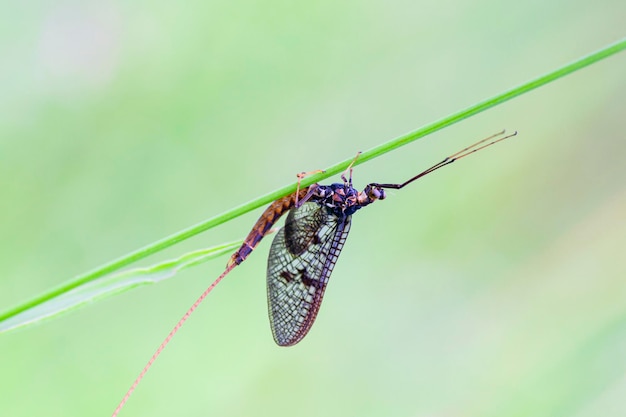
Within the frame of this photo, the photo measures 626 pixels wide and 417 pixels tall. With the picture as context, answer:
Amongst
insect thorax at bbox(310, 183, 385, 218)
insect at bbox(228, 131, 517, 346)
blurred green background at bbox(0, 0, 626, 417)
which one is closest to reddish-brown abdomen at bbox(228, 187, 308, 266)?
insect at bbox(228, 131, 517, 346)

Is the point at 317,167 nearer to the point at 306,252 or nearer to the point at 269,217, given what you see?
the point at 306,252

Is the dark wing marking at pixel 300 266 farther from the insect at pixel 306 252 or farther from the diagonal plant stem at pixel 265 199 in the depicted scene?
the diagonal plant stem at pixel 265 199

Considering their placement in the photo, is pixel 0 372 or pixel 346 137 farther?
pixel 346 137

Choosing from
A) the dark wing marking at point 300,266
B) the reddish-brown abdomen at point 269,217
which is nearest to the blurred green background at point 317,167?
the dark wing marking at point 300,266

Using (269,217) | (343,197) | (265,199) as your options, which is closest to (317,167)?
(343,197)

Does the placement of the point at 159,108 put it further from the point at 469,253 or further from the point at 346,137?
the point at 469,253

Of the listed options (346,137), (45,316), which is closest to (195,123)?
(346,137)
